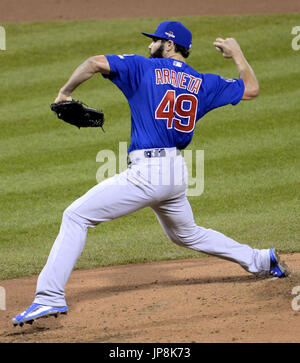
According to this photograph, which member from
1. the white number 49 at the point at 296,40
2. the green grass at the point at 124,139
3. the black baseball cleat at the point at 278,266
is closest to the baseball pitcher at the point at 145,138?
the black baseball cleat at the point at 278,266

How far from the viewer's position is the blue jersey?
15.1ft

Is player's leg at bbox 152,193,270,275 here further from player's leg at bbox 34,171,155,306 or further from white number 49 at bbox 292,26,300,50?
white number 49 at bbox 292,26,300,50

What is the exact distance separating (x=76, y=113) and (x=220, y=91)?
1064 millimetres

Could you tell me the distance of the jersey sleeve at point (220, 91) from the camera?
489cm

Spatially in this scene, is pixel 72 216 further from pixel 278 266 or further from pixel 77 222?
pixel 278 266

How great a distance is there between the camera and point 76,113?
4742 mm

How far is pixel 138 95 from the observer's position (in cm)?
464

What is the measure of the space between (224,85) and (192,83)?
297 millimetres

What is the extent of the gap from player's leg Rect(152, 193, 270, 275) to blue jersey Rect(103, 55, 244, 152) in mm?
513

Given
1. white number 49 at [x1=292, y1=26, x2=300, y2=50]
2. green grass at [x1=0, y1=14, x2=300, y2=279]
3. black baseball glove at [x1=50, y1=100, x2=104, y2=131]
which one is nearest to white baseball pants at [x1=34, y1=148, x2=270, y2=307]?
black baseball glove at [x1=50, y1=100, x2=104, y2=131]

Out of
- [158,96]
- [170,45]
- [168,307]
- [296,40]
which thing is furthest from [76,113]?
[296,40]

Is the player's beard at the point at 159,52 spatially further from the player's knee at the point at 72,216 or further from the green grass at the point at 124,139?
the green grass at the point at 124,139

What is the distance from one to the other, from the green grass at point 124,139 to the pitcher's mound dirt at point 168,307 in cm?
73

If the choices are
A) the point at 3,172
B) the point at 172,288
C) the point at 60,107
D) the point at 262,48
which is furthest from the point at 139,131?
the point at 262,48
